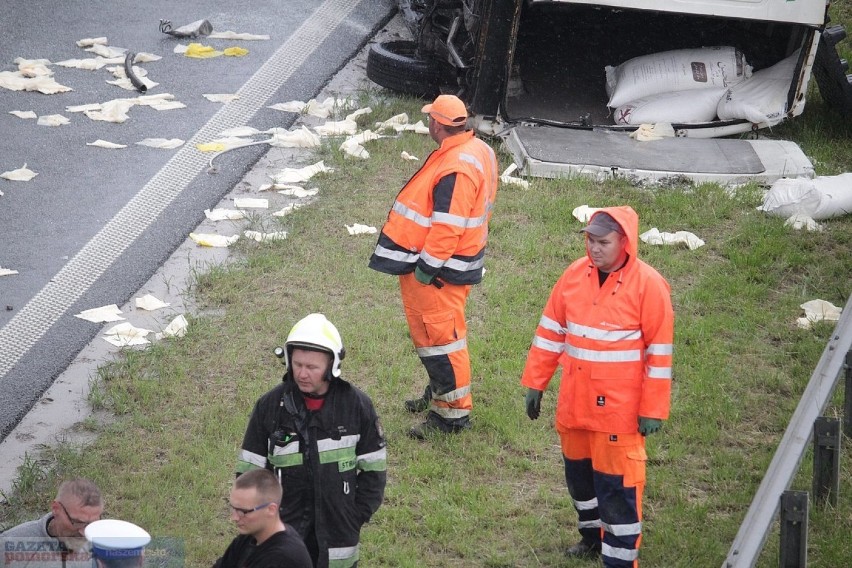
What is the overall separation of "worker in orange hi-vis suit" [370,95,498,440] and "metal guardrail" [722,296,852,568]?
5.76 ft

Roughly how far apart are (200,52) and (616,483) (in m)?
7.90

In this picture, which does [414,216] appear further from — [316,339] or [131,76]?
[131,76]

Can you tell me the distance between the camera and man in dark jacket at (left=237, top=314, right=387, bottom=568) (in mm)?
3904

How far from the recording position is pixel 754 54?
1050 centimetres

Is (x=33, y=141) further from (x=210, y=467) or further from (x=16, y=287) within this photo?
(x=210, y=467)

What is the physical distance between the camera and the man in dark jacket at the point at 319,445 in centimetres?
390

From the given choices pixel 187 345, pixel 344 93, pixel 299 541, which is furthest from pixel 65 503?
pixel 344 93

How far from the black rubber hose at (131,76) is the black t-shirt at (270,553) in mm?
7506

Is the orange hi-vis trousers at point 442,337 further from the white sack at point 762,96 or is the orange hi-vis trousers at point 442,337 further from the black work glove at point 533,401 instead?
the white sack at point 762,96

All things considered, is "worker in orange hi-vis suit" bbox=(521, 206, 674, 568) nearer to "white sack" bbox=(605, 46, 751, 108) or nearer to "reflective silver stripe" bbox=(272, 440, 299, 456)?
"reflective silver stripe" bbox=(272, 440, 299, 456)

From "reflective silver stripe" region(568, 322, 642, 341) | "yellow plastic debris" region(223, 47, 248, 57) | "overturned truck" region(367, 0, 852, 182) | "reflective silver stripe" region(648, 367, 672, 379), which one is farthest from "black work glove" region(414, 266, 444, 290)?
"yellow plastic debris" region(223, 47, 248, 57)

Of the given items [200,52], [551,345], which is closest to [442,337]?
[551,345]

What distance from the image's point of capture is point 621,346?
4559mm

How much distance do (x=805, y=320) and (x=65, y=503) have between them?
5.16 metres
